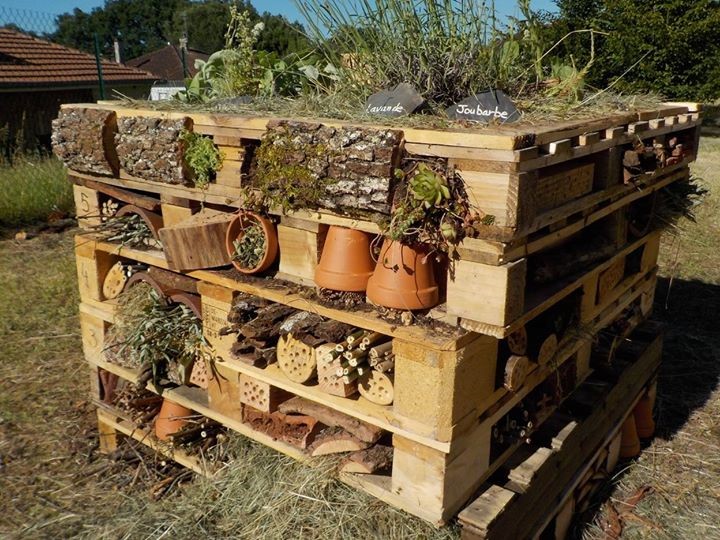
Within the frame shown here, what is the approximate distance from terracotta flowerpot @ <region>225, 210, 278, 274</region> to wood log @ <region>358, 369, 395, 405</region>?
1.96 feet

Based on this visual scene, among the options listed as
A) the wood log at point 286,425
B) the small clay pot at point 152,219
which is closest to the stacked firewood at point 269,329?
the wood log at point 286,425

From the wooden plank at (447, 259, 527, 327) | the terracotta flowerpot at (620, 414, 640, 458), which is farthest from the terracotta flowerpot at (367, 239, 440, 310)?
the terracotta flowerpot at (620, 414, 640, 458)

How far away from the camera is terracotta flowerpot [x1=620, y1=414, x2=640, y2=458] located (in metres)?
3.96

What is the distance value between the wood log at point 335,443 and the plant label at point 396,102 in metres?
1.21

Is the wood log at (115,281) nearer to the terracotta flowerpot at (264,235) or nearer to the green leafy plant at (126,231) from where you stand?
the green leafy plant at (126,231)

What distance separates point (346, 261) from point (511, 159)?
712mm

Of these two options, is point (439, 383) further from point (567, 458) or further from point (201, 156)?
point (201, 156)

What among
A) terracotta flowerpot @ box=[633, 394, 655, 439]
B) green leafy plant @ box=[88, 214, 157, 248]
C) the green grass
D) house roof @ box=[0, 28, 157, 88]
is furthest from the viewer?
house roof @ box=[0, 28, 157, 88]

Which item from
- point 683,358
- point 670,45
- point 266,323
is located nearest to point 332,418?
point 266,323

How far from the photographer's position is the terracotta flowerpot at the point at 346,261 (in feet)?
7.93

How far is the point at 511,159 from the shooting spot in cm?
198

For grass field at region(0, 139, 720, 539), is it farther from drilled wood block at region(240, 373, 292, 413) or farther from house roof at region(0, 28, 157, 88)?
house roof at region(0, 28, 157, 88)

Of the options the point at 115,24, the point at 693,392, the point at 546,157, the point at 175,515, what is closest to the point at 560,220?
the point at 546,157

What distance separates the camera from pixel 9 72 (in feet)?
40.9
